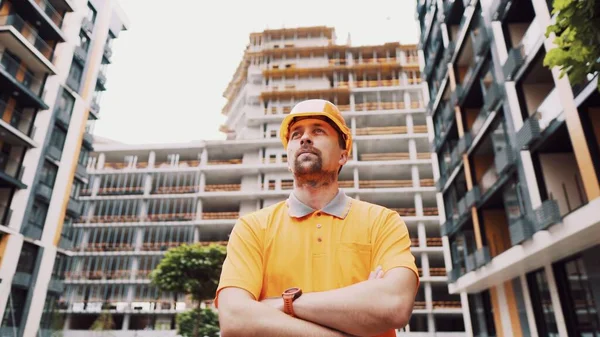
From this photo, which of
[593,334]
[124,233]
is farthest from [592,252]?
[124,233]

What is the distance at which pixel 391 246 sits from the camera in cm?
229

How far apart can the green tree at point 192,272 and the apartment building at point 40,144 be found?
7161mm

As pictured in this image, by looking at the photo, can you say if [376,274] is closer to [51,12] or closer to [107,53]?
[51,12]

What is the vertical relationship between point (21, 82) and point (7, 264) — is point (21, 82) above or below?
above

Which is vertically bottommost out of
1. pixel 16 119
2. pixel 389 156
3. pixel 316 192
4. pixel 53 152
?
pixel 316 192

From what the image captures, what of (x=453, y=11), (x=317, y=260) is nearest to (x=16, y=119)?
(x=453, y=11)

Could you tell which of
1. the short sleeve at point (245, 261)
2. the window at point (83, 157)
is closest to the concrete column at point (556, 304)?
the short sleeve at point (245, 261)

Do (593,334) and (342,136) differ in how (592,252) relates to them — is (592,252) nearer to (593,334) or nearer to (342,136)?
(593,334)

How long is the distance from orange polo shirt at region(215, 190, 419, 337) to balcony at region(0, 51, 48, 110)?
26534 mm

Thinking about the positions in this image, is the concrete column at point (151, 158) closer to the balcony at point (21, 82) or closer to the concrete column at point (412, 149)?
the balcony at point (21, 82)

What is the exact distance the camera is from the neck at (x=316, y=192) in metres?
2.48

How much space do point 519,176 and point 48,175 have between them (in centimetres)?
2792

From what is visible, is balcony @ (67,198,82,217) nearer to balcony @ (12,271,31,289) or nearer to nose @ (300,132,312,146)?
balcony @ (12,271,31,289)

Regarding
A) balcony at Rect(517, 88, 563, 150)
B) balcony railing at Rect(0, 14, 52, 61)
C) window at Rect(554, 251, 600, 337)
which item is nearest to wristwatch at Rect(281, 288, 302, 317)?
window at Rect(554, 251, 600, 337)
